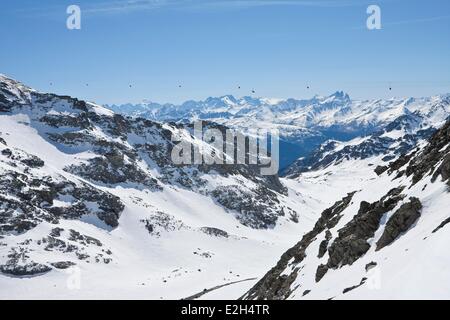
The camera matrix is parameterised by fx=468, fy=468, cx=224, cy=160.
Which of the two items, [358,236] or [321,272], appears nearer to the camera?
[321,272]

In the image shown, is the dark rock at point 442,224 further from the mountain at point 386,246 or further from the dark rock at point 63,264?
the dark rock at point 63,264

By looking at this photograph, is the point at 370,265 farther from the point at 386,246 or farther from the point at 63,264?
the point at 63,264

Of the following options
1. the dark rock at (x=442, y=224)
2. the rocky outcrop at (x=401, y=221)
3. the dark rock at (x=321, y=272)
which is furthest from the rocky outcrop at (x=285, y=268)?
the dark rock at (x=442, y=224)

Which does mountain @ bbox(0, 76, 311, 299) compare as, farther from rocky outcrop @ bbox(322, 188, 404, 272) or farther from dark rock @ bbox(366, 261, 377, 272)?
dark rock @ bbox(366, 261, 377, 272)

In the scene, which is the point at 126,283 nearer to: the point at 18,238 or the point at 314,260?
the point at 18,238

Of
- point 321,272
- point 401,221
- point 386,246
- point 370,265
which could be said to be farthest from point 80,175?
point 370,265

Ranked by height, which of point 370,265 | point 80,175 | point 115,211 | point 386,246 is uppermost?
point 80,175
